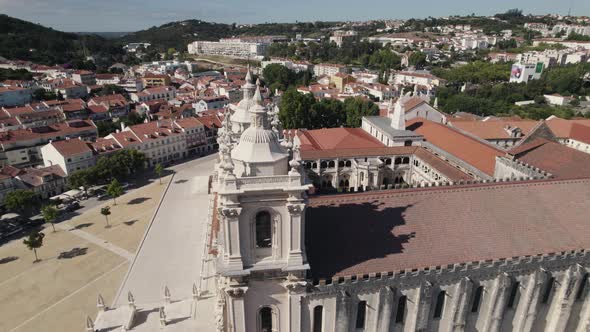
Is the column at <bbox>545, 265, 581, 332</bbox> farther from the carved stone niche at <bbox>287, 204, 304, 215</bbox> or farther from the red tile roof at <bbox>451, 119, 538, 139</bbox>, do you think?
the red tile roof at <bbox>451, 119, 538, 139</bbox>

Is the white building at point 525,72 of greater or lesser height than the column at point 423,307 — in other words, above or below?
above

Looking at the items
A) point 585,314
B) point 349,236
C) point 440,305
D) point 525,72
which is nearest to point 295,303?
point 349,236

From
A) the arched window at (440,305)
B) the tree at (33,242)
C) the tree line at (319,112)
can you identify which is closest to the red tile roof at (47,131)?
the tree at (33,242)

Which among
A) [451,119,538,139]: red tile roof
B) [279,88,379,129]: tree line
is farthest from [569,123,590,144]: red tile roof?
[279,88,379,129]: tree line

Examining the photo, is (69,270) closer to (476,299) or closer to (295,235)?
(295,235)

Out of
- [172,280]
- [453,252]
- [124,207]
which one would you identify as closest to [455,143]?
[453,252]

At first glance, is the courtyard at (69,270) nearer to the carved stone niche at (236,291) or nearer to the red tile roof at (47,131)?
the carved stone niche at (236,291)
